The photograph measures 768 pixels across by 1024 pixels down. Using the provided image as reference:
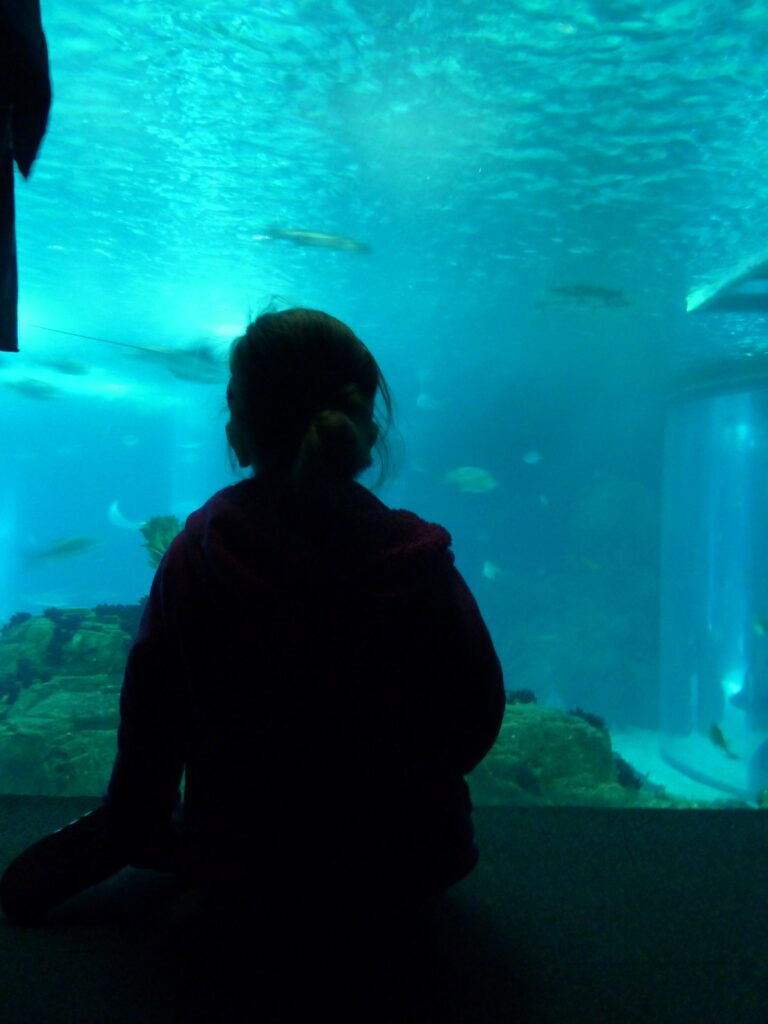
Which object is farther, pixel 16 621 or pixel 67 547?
pixel 67 547

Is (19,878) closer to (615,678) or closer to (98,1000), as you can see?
(98,1000)

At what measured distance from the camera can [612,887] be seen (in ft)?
7.89

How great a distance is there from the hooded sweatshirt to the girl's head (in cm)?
10

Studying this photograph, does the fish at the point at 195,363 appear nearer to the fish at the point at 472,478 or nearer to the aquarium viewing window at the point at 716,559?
the fish at the point at 472,478

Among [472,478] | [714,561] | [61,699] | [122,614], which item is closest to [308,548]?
[61,699]

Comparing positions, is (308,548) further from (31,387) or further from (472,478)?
(31,387)

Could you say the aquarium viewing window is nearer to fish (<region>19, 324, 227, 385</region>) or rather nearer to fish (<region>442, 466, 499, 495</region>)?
fish (<region>442, 466, 499, 495</region>)

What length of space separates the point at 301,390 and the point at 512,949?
68.4 inches

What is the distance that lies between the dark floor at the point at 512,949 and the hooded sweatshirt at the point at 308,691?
0.31m

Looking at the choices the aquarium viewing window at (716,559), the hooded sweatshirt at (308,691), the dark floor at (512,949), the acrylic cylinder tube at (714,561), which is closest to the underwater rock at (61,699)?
the dark floor at (512,949)

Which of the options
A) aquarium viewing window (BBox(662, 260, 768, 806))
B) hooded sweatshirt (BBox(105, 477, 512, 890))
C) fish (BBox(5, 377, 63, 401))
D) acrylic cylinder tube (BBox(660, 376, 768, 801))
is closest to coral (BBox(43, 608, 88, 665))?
hooded sweatshirt (BBox(105, 477, 512, 890))

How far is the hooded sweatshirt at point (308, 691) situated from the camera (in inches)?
62.8

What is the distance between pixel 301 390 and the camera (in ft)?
5.30

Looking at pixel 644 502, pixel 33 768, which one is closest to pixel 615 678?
pixel 644 502
